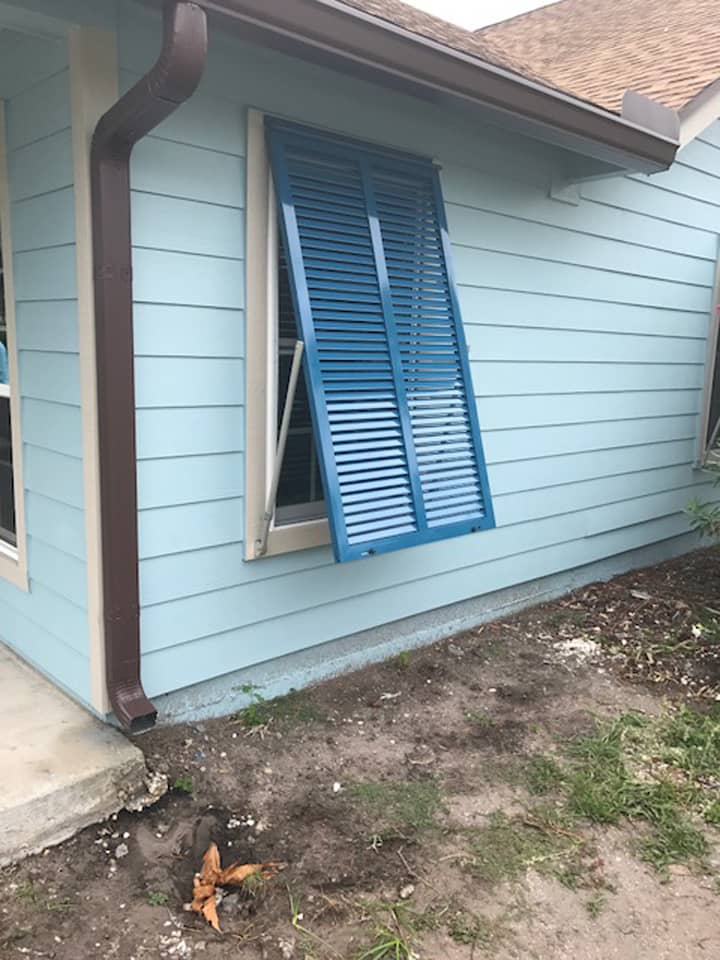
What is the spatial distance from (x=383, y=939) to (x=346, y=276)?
2.30 metres

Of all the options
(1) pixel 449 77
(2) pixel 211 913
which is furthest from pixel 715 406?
(2) pixel 211 913

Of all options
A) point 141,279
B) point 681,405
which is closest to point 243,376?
point 141,279

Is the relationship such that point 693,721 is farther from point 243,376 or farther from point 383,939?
point 243,376

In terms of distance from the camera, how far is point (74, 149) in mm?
2615

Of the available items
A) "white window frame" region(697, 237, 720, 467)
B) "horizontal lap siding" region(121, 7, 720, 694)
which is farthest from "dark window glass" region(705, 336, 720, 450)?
"horizontal lap siding" region(121, 7, 720, 694)

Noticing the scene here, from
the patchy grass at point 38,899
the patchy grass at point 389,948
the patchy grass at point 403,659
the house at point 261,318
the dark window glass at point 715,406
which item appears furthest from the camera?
the dark window glass at point 715,406

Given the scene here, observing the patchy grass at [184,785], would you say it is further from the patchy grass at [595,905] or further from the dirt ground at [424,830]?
the patchy grass at [595,905]

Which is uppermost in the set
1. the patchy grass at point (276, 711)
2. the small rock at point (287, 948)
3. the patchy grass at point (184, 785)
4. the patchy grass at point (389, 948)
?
the patchy grass at point (276, 711)

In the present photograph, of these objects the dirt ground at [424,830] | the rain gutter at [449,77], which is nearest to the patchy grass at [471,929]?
the dirt ground at [424,830]

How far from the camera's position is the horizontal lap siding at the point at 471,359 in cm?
288

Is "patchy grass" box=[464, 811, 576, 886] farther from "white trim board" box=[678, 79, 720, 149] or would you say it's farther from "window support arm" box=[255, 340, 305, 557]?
"white trim board" box=[678, 79, 720, 149]

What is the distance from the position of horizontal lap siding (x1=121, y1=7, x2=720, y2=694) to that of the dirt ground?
16.9 inches

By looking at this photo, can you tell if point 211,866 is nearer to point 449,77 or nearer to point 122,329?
point 122,329

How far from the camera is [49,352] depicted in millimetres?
2920
